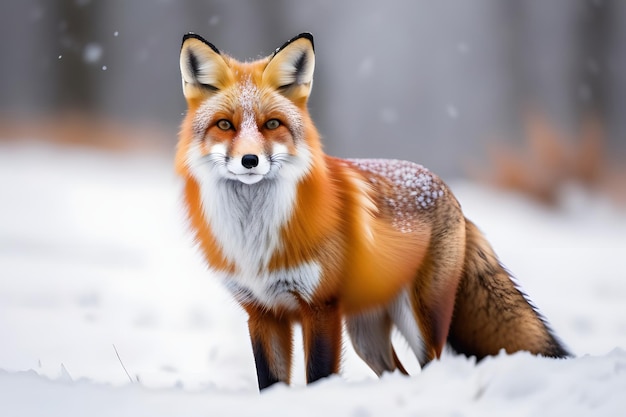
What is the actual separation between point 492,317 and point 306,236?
0.83 metres

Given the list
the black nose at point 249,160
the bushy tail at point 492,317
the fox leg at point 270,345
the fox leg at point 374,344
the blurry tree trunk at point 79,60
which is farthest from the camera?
the blurry tree trunk at point 79,60

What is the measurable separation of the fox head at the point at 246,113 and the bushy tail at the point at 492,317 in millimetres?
835

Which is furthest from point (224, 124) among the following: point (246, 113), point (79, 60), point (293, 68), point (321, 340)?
point (79, 60)

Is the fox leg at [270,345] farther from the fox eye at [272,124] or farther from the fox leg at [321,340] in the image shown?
the fox eye at [272,124]

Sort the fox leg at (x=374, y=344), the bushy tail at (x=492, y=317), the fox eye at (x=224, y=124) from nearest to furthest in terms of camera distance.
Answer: the fox eye at (x=224, y=124) → the bushy tail at (x=492, y=317) → the fox leg at (x=374, y=344)

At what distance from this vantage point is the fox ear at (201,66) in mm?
2131

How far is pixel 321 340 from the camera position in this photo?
209 centimetres

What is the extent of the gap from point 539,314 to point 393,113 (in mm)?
1738

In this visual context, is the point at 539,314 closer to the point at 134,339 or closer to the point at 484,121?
the point at 484,121

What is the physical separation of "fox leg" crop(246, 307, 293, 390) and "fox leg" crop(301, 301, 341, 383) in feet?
0.46

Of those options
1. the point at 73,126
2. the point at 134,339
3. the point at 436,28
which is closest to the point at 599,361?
the point at 134,339

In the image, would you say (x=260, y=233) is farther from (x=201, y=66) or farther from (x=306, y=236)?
(x=201, y=66)

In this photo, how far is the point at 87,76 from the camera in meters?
3.50

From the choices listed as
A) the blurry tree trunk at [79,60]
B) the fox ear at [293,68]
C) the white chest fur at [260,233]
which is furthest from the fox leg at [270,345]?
the blurry tree trunk at [79,60]
